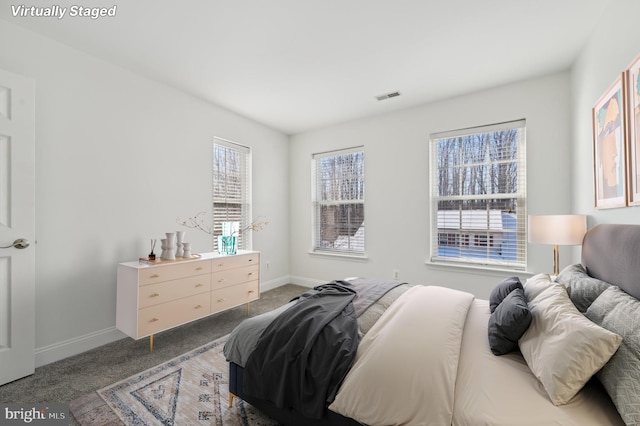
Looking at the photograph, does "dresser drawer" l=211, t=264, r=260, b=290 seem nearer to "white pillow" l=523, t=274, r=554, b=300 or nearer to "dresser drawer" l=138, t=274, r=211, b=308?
"dresser drawer" l=138, t=274, r=211, b=308

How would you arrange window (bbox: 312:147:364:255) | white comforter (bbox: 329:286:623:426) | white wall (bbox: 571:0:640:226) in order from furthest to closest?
window (bbox: 312:147:364:255), white wall (bbox: 571:0:640:226), white comforter (bbox: 329:286:623:426)

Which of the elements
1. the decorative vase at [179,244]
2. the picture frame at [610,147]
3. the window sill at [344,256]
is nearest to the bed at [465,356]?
the picture frame at [610,147]

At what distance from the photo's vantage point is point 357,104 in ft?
12.6

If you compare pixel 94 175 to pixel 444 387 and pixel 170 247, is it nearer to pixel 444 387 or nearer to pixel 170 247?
pixel 170 247

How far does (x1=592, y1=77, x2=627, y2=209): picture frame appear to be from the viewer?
5.94ft

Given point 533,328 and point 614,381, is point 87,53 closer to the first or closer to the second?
point 533,328

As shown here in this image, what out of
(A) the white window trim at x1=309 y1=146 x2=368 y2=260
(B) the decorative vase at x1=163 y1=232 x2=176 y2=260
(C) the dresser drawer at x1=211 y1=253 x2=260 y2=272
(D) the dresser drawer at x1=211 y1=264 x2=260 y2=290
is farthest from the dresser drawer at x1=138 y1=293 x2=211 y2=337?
(A) the white window trim at x1=309 y1=146 x2=368 y2=260

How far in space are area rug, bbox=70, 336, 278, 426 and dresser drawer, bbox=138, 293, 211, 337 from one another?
40cm

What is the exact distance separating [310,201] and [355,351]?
11.9 feet

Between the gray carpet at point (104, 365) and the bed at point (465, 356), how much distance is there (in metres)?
1.14

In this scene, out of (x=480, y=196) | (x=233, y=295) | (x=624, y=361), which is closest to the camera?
(x=624, y=361)

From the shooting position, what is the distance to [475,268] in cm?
347

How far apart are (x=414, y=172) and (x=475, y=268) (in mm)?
1448

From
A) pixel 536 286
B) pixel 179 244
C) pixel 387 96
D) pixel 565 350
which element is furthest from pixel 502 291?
pixel 179 244
